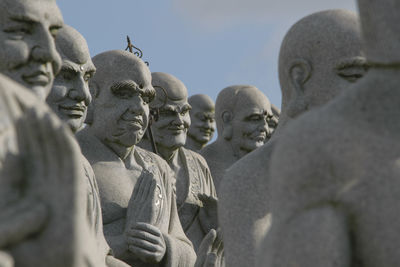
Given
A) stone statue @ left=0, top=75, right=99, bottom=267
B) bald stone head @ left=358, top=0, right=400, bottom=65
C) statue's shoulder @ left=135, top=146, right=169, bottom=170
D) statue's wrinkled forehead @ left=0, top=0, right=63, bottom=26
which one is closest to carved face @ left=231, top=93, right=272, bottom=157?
statue's shoulder @ left=135, top=146, right=169, bottom=170

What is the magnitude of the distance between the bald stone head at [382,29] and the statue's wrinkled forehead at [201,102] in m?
11.5

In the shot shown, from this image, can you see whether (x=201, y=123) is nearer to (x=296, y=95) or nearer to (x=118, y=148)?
(x=118, y=148)

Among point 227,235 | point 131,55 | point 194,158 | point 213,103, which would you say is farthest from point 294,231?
point 213,103

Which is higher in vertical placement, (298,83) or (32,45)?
(32,45)

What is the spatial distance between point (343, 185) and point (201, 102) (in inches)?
464

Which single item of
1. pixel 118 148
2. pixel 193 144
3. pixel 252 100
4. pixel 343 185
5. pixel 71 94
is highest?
pixel 343 185

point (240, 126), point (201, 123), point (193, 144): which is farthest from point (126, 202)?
point (201, 123)

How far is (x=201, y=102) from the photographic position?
1709cm

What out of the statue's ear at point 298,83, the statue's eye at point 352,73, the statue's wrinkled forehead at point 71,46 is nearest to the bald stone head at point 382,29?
the statue's eye at point 352,73

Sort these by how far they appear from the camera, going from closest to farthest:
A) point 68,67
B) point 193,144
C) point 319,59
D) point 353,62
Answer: point 353,62 → point 319,59 → point 68,67 → point 193,144

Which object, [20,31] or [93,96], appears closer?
[20,31]

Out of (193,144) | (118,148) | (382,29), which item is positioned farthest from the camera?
(193,144)

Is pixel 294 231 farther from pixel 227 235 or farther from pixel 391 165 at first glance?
pixel 227 235

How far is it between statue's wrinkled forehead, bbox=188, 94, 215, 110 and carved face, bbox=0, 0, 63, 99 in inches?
420
